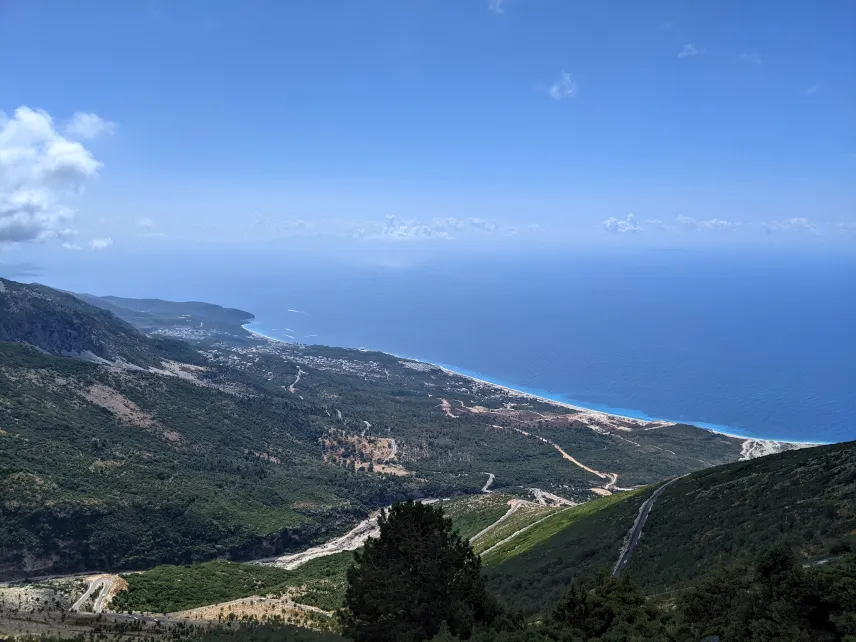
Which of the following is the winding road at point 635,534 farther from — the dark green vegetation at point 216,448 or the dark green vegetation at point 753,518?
the dark green vegetation at point 216,448

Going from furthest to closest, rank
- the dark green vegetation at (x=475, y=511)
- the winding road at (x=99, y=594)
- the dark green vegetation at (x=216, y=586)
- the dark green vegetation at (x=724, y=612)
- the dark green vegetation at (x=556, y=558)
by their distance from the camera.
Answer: the dark green vegetation at (x=475, y=511) < the dark green vegetation at (x=216, y=586) < the winding road at (x=99, y=594) < the dark green vegetation at (x=556, y=558) < the dark green vegetation at (x=724, y=612)

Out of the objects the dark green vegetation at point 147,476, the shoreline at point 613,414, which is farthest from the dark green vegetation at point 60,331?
the shoreline at point 613,414

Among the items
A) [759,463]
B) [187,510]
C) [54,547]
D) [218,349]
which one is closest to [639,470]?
[759,463]

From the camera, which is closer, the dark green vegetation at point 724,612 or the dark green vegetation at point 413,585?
the dark green vegetation at point 724,612

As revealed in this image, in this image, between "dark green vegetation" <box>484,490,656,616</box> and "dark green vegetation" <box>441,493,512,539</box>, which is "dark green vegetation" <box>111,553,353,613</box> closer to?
"dark green vegetation" <box>484,490,656,616</box>

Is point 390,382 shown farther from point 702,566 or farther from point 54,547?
point 702,566

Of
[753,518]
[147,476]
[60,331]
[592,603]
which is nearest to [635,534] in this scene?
[753,518]

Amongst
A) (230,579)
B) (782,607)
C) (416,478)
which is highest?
(782,607)
